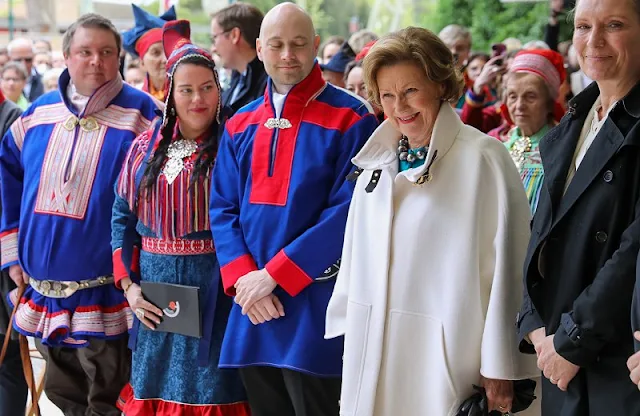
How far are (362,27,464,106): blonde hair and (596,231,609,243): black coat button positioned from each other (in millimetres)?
637

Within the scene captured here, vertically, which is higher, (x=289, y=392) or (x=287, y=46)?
(x=287, y=46)

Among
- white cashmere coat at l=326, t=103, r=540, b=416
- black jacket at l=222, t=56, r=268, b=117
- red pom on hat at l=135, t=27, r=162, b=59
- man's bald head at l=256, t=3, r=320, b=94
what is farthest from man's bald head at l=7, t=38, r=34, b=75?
white cashmere coat at l=326, t=103, r=540, b=416

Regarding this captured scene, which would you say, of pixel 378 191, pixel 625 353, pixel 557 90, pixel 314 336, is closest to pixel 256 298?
pixel 314 336

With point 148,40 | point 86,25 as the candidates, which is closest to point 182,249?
point 86,25

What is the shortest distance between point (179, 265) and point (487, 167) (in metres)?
1.32

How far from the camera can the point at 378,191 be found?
96.3 inches

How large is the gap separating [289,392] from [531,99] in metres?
1.52

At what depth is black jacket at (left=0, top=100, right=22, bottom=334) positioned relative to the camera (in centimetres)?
391

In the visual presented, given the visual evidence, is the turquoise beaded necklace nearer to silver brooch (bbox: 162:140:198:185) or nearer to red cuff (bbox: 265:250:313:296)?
red cuff (bbox: 265:250:313:296)

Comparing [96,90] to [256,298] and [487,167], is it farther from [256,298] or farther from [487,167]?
[487,167]

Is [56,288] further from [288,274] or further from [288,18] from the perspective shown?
[288,18]

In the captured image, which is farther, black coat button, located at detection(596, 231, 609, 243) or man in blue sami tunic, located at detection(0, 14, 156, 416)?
man in blue sami tunic, located at detection(0, 14, 156, 416)

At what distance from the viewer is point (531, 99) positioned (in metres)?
3.45

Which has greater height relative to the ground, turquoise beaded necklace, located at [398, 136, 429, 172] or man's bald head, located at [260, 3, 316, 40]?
man's bald head, located at [260, 3, 316, 40]
